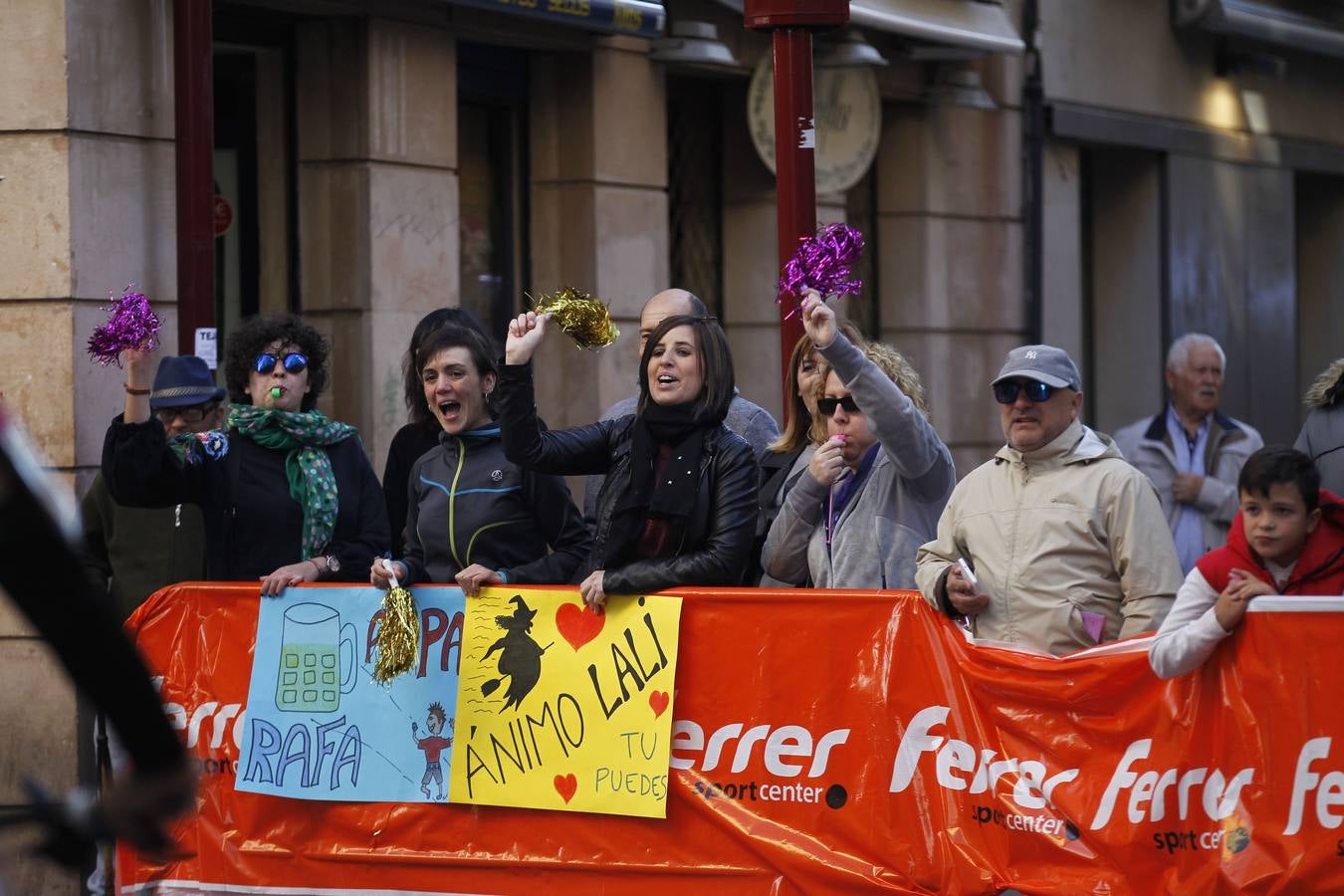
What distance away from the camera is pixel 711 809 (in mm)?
6441

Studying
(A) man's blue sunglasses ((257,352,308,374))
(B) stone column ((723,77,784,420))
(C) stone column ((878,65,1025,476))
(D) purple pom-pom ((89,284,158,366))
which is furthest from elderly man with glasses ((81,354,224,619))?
(C) stone column ((878,65,1025,476))

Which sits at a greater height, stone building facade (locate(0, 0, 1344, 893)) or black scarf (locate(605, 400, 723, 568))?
stone building facade (locate(0, 0, 1344, 893))

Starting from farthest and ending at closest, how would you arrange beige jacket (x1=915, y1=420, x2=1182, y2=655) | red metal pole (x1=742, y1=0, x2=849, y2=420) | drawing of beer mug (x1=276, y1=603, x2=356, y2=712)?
1. red metal pole (x1=742, y1=0, x2=849, y2=420)
2. drawing of beer mug (x1=276, y1=603, x2=356, y2=712)
3. beige jacket (x1=915, y1=420, x2=1182, y2=655)

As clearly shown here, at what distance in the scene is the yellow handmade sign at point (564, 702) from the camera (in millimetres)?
6508

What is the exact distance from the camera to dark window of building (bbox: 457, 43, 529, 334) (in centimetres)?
1184

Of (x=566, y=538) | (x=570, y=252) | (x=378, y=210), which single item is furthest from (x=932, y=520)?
(x=570, y=252)

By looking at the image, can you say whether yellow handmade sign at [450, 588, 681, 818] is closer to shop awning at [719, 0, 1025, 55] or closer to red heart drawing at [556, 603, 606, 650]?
red heart drawing at [556, 603, 606, 650]

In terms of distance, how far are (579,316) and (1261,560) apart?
89.2 inches

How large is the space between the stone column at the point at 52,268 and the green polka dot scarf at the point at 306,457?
6.05 ft

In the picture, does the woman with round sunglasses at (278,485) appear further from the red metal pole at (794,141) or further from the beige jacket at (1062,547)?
the beige jacket at (1062,547)

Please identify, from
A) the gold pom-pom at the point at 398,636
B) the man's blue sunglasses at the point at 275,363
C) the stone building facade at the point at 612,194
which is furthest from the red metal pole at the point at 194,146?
the gold pom-pom at the point at 398,636

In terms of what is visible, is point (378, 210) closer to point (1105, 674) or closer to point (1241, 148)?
point (1105, 674)

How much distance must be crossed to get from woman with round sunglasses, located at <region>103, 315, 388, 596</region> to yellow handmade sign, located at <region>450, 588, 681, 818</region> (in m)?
0.86

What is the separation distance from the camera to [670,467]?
6469 mm
